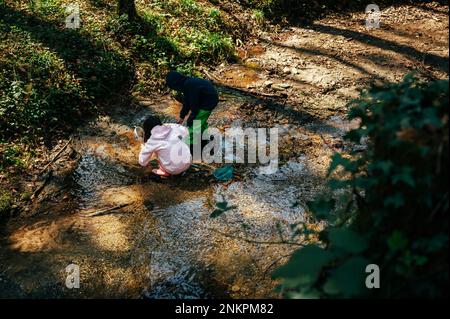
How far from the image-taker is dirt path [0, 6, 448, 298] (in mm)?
4879

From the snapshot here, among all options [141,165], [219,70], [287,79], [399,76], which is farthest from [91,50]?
[399,76]

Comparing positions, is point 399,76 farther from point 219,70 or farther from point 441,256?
point 441,256

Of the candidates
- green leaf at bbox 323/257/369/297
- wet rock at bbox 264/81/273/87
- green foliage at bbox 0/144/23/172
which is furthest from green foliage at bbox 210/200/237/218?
wet rock at bbox 264/81/273/87

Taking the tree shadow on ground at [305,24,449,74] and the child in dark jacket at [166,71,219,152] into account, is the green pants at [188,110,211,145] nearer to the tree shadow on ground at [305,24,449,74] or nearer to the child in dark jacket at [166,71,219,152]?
the child in dark jacket at [166,71,219,152]

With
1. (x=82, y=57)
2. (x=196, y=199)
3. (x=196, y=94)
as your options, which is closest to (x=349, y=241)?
(x=196, y=199)

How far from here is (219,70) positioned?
30.9ft

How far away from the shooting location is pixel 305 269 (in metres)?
2.73

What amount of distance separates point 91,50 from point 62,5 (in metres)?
2.20

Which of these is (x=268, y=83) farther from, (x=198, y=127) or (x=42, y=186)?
(x=42, y=186)

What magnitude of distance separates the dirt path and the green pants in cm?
54

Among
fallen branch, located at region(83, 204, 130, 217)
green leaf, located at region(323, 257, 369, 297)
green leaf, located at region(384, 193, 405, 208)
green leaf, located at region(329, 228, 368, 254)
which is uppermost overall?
green leaf, located at region(384, 193, 405, 208)

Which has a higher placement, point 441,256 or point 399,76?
point 441,256

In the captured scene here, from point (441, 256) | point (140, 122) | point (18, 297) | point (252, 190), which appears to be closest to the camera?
point (441, 256)

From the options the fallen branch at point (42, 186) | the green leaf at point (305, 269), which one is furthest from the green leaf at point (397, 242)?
the fallen branch at point (42, 186)
